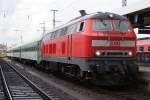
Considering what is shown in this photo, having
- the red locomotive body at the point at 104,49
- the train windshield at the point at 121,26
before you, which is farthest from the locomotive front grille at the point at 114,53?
the train windshield at the point at 121,26

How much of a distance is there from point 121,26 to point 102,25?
769mm

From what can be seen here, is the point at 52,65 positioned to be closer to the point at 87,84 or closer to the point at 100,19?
the point at 87,84

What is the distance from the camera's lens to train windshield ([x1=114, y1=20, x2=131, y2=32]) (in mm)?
15242

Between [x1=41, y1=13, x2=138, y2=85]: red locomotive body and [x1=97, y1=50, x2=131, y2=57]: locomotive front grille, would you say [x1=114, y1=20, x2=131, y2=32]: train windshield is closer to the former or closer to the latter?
[x1=41, y1=13, x2=138, y2=85]: red locomotive body

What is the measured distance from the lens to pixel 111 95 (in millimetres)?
13664

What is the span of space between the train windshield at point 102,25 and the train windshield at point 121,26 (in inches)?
9.7

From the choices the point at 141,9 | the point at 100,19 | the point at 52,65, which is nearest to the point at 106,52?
the point at 100,19

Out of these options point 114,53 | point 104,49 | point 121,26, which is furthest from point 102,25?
point 114,53

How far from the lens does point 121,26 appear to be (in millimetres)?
15383

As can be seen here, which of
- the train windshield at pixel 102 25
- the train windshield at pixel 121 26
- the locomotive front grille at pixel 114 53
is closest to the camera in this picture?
the locomotive front grille at pixel 114 53

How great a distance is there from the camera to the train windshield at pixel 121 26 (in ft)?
50.0

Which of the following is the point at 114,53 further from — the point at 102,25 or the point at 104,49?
the point at 102,25

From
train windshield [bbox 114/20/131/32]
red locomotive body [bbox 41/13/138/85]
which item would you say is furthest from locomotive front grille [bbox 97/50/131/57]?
train windshield [bbox 114/20/131/32]

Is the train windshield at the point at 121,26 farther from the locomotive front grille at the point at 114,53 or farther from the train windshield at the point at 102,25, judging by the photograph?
the locomotive front grille at the point at 114,53
